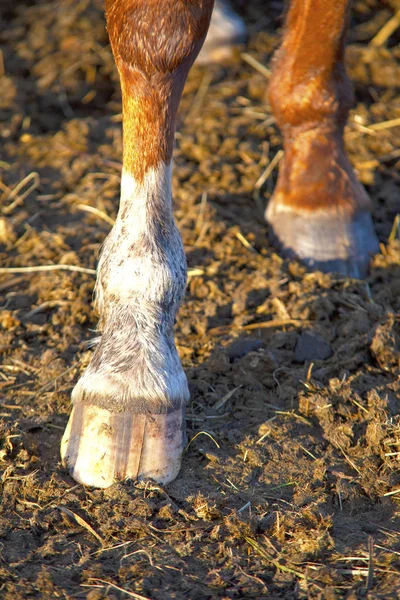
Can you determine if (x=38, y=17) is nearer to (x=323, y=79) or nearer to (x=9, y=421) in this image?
(x=323, y=79)

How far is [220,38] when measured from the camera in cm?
407

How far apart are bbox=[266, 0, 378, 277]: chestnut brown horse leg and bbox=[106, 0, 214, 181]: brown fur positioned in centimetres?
82

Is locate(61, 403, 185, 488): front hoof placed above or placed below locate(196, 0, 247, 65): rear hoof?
below

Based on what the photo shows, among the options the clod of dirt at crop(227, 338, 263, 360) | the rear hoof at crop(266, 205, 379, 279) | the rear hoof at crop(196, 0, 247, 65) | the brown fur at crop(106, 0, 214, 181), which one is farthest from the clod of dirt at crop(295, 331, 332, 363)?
the rear hoof at crop(196, 0, 247, 65)

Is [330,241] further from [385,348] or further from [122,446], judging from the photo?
[122,446]

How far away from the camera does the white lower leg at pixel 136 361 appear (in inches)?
77.7

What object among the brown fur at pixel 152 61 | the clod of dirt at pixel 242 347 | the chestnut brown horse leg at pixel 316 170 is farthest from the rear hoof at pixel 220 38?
the brown fur at pixel 152 61

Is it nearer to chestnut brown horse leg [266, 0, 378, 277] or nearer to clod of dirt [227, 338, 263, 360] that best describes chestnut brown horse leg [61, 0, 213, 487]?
clod of dirt [227, 338, 263, 360]

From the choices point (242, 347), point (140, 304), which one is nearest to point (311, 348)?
point (242, 347)

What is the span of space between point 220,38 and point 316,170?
5.09 ft

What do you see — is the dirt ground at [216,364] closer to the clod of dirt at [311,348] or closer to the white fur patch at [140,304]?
the clod of dirt at [311,348]

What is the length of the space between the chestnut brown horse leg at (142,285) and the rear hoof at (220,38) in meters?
2.13

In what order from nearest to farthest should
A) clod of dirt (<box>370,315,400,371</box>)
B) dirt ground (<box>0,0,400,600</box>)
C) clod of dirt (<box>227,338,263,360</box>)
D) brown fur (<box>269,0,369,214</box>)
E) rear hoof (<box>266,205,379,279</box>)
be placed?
dirt ground (<box>0,0,400,600</box>) → clod of dirt (<box>370,315,400,371</box>) → clod of dirt (<box>227,338,263,360</box>) → brown fur (<box>269,0,369,214</box>) → rear hoof (<box>266,205,379,279</box>)

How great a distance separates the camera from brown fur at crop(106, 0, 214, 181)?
1.92 meters
